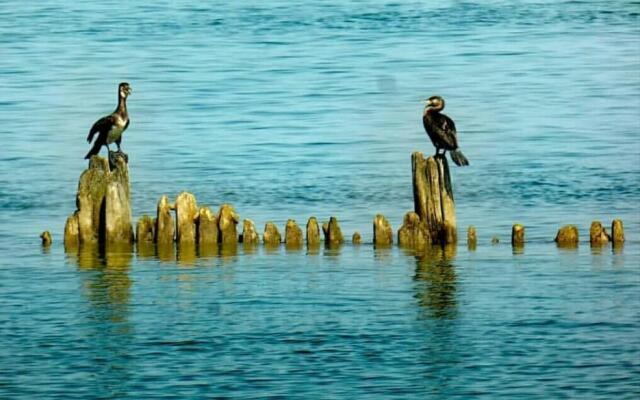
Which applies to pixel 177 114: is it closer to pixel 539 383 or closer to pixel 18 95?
pixel 18 95

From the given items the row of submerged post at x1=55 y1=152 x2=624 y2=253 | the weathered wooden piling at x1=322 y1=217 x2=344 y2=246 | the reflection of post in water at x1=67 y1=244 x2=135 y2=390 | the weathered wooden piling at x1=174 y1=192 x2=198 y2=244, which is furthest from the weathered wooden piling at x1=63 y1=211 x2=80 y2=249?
the weathered wooden piling at x1=322 y1=217 x2=344 y2=246

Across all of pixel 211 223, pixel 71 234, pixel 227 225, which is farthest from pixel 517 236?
pixel 71 234

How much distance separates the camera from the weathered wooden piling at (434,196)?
23328 millimetres

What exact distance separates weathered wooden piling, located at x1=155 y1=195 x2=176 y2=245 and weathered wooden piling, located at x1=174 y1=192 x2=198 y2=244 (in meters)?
0.09

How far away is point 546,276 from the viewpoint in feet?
74.2

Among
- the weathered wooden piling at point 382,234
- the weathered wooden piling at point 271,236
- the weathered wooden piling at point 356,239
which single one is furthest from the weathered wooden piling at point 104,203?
the weathered wooden piling at point 382,234

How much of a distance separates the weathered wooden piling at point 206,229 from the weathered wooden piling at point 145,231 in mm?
573

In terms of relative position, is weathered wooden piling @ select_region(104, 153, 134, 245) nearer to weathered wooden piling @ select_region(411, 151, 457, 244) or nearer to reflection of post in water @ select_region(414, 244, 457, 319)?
weathered wooden piling @ select_region(411, 151, 457, 244)

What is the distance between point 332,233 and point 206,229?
160cm

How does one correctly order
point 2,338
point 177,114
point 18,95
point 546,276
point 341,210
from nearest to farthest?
point 2,338 < point 546,276 < point 341,210 < point 177,114 < point 18,95

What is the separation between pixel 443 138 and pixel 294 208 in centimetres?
534

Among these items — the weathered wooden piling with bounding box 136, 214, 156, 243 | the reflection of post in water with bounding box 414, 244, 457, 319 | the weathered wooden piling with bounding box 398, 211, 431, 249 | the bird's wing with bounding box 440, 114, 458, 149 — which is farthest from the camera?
the bird's wing with bounding box 440, 114, 458, 149

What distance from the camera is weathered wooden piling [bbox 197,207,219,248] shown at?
942 inches

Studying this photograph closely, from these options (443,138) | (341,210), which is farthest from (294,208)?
(443,138)
